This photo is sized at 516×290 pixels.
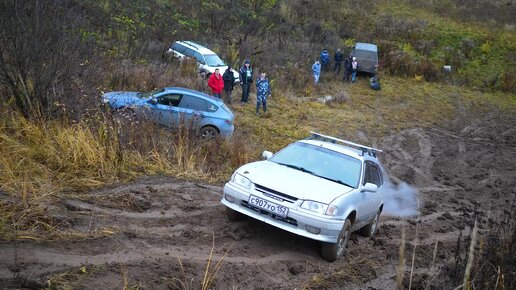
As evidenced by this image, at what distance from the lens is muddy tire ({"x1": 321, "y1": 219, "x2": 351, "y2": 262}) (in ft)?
22.7

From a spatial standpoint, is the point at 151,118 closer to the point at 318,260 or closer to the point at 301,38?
the point at 318,260

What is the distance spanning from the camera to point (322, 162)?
8.10 m

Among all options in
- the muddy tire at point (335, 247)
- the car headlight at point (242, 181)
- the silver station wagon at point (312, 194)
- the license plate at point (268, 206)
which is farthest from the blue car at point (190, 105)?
the muddy tire at point (335, 247)

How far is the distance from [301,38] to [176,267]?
25878 millimetres

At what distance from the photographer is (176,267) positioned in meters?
5.84

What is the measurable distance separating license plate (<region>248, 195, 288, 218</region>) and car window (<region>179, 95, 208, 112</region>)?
7140mm

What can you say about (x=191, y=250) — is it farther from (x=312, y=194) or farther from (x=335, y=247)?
(x=335, y=247)

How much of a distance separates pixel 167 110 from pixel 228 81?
5.91 m

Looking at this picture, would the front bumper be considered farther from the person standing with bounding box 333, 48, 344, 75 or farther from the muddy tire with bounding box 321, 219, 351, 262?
the person standing with bounding box 333, 48, 344, 75

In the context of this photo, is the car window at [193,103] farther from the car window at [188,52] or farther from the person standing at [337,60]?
the person standing at [337,60]

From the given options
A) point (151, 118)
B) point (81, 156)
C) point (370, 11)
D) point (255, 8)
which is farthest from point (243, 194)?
point (370, 11)

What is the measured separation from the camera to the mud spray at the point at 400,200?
10940mm

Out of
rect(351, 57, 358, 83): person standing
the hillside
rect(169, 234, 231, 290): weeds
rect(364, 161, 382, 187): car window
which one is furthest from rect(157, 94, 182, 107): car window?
rect(351, 57, 358, 83): person standing

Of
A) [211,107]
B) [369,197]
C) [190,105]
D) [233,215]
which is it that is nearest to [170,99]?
[190,105]
